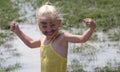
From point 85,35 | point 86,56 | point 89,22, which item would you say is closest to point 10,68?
point 86,56

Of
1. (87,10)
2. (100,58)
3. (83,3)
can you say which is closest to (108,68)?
(100,58)

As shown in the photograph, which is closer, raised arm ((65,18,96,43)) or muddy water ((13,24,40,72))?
raised arm ((65,18,96,43))

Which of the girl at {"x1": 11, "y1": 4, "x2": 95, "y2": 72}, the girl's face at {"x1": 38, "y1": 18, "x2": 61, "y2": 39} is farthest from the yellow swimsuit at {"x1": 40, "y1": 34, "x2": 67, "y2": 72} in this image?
the girl's face at {"x1": 38, "y1": 18, "x2": 61, "y2": 39}

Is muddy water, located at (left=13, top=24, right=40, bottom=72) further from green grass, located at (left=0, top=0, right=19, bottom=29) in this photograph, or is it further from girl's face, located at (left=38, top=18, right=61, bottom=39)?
girl's face, located at (left=38, top=18, right=61, bottom=39)

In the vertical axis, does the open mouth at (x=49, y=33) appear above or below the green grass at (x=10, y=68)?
above

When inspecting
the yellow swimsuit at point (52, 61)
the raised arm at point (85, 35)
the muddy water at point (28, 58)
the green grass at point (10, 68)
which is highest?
the raised arm at point (85, 35)

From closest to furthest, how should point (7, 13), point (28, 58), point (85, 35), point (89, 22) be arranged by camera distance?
1. point (89, 22)
2. point (85, 35)
3. point (28, 58)
4. point (7, 13)

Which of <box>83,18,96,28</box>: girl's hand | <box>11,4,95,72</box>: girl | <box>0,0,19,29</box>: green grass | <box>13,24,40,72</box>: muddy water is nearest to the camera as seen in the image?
<box>83,18,96,28</box>: girl's hand

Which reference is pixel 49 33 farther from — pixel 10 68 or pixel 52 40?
pixel 10 68

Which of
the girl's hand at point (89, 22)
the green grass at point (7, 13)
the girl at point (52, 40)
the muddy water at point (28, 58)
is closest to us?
the girl's hand at point (89, 22)

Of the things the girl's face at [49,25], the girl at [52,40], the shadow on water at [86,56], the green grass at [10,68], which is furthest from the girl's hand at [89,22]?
the green grass at [10,68]

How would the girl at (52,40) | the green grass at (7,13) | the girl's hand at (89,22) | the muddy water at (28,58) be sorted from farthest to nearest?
the green grass at (7,13) < the muddy water at (28,58) < the girl at (52,40) < the girl's hand at (89,22)

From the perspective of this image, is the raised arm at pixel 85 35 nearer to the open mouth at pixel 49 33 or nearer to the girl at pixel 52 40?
the girl at pixel 52 40

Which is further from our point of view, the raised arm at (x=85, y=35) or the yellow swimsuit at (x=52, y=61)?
the yellow swimsuit at (x=52, y=61)
